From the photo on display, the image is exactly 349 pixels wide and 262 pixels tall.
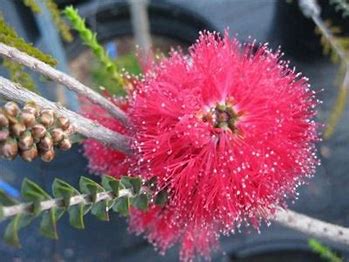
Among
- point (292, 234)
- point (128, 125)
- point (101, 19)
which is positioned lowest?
point (128, 125)

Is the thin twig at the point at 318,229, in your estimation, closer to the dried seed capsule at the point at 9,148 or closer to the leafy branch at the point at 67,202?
the leafy branch at the point at 67,202

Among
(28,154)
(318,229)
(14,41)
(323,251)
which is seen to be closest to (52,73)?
(14,41)

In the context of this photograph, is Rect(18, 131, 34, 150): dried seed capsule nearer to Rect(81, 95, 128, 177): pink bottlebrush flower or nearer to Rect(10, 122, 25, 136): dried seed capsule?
Rect(10, 122, 25, 136): dried seed capsule

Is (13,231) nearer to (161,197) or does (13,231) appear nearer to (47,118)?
(47,118)

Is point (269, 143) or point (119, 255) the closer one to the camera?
Result: point (269, 143)

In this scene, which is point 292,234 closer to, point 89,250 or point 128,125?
point 89,250

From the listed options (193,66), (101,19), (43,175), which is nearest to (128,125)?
(193,66)

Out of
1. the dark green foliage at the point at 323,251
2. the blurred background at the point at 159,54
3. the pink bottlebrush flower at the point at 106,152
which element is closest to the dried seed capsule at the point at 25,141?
the pink bottlebrush flower at the point at 106,152
